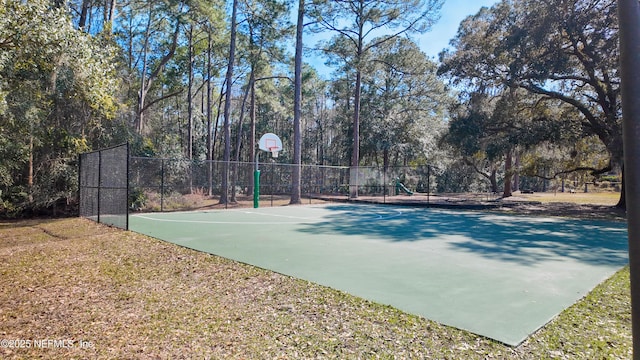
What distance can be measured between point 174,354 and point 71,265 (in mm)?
3556

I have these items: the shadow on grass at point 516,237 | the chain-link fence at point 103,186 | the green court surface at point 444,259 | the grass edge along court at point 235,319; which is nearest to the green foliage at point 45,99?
the chain-link fence at point 103,186

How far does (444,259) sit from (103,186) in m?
8.70

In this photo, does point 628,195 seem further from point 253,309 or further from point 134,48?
point 134,48

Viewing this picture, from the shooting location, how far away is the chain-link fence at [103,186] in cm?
902

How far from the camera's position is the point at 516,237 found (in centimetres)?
739

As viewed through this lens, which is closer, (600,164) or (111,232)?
(111,232)

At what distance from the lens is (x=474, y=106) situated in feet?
50.5

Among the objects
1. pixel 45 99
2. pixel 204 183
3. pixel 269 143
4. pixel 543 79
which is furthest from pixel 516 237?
pixel 204 183

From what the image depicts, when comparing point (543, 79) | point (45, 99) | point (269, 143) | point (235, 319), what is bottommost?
point (235, 319)

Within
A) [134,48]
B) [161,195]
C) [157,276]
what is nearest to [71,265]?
[157,276]

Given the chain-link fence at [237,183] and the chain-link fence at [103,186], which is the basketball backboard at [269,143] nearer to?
the chain-link fence at [237,183]

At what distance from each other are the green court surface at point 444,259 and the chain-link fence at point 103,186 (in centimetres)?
76

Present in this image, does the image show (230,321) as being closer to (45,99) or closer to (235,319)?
(235,319)

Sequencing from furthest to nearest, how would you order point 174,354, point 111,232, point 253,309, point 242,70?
1. point 242,70
2. point 111,232
3. point 253,309
4. point 174,354
